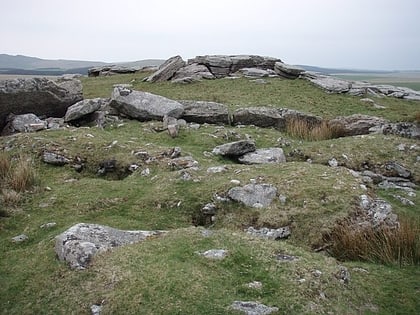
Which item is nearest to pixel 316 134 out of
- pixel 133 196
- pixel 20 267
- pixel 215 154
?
pixel 215 154

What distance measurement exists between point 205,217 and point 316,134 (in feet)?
27.6

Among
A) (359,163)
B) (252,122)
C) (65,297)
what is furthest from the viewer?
(252,122)

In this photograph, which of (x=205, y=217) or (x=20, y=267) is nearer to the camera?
(x=20, y=267)

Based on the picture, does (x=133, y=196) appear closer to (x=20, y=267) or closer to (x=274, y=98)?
(x=20, y=267)

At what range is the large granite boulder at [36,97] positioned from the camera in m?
17.3

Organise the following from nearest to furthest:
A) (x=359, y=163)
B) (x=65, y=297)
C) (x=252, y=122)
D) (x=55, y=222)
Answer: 1. (x=65, y=297)
2. (x=55, y=222)
3. (x=359, y=163)
4. (x=252, y=122)

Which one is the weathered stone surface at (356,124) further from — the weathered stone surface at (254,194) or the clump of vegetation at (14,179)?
the clump of vegetation at (14,179)

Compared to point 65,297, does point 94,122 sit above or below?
above

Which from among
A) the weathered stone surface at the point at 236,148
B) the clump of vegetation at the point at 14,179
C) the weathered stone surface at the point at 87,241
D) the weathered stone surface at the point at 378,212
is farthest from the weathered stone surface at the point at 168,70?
the weathered stone surface at the point at 87,241

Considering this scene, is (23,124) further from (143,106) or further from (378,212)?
(378,212)

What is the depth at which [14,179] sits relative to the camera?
1178 cm

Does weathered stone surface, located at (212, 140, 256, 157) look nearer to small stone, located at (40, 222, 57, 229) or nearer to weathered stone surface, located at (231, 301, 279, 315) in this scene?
small stone, located at (40, 222, 57, 229)

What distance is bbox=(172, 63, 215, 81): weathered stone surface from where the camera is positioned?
98.7 feet

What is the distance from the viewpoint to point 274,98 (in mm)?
24562
